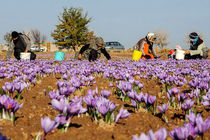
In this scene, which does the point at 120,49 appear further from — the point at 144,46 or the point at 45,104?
the point at 45,104

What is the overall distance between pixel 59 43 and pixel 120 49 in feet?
55.4

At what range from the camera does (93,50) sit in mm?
12594

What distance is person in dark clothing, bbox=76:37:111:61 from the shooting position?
11890 millimetres

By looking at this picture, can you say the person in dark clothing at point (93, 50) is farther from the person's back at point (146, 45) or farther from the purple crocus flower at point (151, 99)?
the purple crocus flower at point (151, 99)

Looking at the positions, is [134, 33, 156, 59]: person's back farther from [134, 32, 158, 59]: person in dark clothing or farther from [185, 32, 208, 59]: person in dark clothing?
[185, 32, 208, 59]: person in dark clothing

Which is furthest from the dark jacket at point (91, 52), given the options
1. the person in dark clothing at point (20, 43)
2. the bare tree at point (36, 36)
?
the bare tree at point (36, 36)

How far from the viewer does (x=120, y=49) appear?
43.7 m

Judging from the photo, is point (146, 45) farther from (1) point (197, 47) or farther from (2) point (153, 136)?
(2) point (153, 136)

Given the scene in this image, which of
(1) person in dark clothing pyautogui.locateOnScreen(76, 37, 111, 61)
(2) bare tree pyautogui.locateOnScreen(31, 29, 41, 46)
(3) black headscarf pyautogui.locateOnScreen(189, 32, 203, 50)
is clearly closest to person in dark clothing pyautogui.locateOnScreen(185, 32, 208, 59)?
(3) black headscarf pyautogui.locateOnScreen(189, 32, 203, 50)

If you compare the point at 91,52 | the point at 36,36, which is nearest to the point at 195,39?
the point at 91,52

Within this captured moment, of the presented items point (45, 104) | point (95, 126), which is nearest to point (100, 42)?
point (45, 104)

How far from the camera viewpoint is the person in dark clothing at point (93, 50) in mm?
11890

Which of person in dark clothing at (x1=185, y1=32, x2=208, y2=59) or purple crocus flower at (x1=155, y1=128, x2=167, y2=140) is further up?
person in dark clothing at (x1=185, y1=32, x2=208, y2=59)

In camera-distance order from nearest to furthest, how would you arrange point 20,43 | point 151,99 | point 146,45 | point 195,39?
point 151,99
point 20,43
point 146,45
point 195,39
